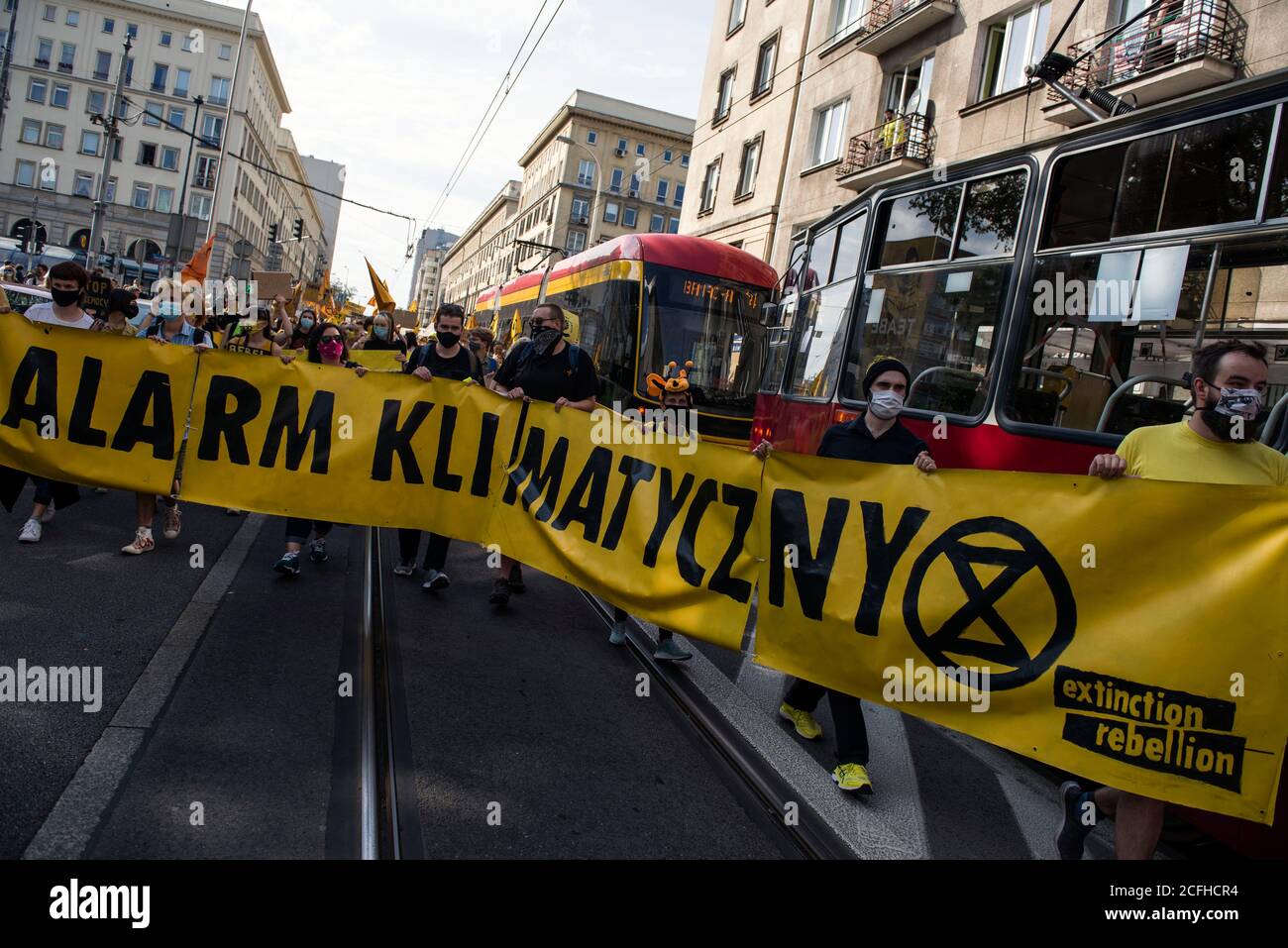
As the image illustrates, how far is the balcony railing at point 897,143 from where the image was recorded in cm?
1908

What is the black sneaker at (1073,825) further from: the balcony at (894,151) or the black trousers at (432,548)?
the balcony at (894,151)

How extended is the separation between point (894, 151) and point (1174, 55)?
6497mm

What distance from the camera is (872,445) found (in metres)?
4.46

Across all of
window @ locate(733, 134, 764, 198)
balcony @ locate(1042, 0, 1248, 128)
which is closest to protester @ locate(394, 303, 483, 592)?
balcony @ locate(1042, 0, 1248, 128)

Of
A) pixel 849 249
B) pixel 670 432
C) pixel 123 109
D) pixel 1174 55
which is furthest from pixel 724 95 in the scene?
pixel 123 109

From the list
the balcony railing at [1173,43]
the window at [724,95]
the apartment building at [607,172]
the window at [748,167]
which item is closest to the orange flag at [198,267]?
the balcony railing at [1173,43]

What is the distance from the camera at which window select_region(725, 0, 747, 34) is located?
95.0 feet

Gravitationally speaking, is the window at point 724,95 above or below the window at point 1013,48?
above

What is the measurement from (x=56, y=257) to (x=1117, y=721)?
155 feet

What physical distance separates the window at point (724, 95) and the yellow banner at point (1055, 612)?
27.4m

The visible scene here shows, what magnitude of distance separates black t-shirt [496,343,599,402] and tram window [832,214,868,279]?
2.31m

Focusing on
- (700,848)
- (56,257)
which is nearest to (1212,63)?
(700,848)

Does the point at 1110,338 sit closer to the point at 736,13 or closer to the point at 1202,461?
the point at 1202,461

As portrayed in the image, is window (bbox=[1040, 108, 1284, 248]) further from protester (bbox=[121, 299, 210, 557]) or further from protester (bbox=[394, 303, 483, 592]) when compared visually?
protester (bbox=[121, 299, 210, 557])
